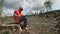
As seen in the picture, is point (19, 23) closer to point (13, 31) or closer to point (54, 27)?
point (13, 31)

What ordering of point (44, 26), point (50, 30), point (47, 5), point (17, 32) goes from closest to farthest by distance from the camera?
point (17, 32)
point (50, 30)
point (44, 26)
point (47, 5)

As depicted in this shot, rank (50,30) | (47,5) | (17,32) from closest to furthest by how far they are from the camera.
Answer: (17,32), (50,30), (47,5)

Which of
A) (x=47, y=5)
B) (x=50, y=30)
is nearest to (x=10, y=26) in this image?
(x=50, y=30)

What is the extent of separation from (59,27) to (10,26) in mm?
3017

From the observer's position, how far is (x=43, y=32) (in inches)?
518

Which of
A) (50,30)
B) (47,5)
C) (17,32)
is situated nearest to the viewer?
(17,32)

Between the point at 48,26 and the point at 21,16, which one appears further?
the point at 48,26

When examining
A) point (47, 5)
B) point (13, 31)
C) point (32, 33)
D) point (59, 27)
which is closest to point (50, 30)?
point (59, 27)

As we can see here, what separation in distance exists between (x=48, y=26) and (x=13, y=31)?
9.80 feet

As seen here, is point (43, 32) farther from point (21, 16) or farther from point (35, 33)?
point (21, 16)

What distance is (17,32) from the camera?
40.6 ft

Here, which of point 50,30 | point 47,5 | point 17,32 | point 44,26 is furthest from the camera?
point 47,5

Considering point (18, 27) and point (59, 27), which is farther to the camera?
point (59, 27)

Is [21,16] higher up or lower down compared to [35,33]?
higher up
